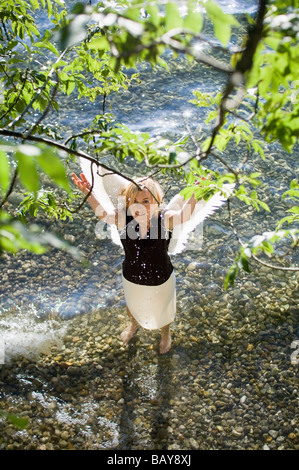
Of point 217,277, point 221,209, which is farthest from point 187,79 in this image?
point 217,277

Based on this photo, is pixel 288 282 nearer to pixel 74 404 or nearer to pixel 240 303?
pixel 240 303

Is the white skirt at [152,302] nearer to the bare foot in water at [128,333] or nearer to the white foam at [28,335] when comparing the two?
the bare foot in water at [128,333]

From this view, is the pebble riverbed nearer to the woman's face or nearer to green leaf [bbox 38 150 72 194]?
the woman's face

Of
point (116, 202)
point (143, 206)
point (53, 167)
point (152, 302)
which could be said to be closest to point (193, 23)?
point (53, 167)

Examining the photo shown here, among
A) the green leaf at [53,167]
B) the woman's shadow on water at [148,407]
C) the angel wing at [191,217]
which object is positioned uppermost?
the angel wing at [191,217]

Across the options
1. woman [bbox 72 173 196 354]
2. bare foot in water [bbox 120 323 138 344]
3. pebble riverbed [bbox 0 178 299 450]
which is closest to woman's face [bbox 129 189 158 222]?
woman [bbox 72 173 196 354]

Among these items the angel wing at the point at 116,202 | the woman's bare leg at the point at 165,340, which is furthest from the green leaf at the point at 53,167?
the woman's bare leg at the point at 165,340

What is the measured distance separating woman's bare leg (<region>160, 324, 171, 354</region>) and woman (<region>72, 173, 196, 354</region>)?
15cm

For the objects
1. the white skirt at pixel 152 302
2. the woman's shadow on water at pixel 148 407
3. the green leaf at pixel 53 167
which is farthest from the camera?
the white skirt at pixel 152 302

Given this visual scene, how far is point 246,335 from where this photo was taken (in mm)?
3803

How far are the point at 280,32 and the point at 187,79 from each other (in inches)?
288

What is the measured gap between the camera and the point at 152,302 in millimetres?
3355

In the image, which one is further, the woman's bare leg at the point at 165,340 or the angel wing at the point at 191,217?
the woman's bare leg at the point at 165,340

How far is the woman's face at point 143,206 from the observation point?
306 centimetres
